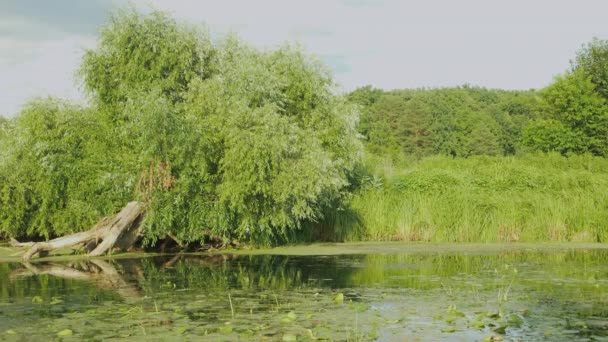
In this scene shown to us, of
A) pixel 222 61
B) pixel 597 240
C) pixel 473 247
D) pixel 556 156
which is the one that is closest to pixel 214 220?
pixel 222 61

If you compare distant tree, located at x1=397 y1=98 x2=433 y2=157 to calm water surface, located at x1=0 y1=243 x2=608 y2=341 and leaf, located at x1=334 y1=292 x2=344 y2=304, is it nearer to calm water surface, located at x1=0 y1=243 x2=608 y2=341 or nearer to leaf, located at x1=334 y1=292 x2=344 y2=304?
calm water surface, located at x1=0 y1=243 x2=608 y2=341

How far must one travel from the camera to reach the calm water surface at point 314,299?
1032cm

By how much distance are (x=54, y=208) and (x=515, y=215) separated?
51.3 ft

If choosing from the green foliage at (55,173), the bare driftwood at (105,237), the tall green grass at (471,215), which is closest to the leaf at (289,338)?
the bare driftwood at (105,237)

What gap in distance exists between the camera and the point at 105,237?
2266cm

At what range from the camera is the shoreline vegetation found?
21938mm

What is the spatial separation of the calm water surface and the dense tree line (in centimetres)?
3587

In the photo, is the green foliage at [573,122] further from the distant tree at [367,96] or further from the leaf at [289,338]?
the leaf at [289,338]

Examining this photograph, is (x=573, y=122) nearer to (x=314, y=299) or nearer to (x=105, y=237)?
(x=105, y=237)

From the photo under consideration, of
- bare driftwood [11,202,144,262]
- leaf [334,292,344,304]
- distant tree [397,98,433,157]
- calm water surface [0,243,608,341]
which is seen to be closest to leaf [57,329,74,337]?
calm water surface [0,243,608,341]

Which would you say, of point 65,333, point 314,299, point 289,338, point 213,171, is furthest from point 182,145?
point 289,338

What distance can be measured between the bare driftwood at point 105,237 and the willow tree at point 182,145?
0.04 m

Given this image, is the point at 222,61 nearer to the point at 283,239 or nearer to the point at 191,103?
the point at 191,103

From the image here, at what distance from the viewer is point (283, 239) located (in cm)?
2512
